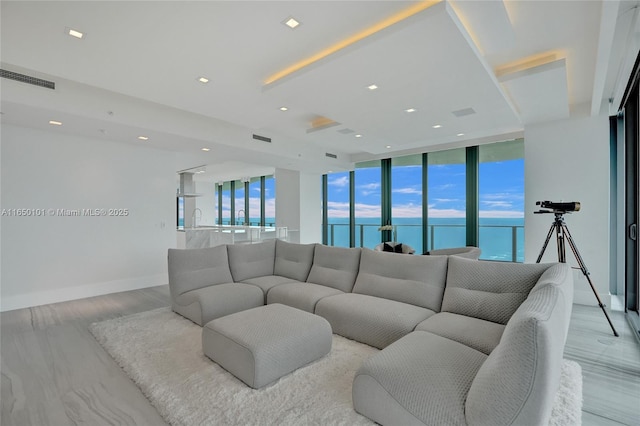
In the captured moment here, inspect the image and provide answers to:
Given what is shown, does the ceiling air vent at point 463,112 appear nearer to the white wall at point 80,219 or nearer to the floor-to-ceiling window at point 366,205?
the floor-to-ceiling window at point 366,205

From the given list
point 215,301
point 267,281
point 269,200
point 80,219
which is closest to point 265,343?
Answer: point 215,301

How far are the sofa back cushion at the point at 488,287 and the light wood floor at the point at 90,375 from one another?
2.44 ft

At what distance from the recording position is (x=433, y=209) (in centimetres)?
696

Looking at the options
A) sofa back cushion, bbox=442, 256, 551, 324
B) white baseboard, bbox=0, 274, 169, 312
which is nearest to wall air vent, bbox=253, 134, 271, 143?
white baseboard, bbox=0, 274, 169, 312

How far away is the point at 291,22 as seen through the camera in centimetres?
230

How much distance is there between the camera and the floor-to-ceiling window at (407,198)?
7.18 meters

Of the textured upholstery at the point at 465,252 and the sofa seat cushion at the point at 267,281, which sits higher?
the textured upholstery at the point at 465,252

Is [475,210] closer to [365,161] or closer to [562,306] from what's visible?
[365,161]

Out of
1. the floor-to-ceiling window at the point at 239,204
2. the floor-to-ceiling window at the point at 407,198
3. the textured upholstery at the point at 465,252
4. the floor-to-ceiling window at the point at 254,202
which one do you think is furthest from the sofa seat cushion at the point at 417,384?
the floor-to-ceiling window at the point at 239,204

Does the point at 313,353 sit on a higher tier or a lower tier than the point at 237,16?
lower

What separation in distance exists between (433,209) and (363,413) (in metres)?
5.82

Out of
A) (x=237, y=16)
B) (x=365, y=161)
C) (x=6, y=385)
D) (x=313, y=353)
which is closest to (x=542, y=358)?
(x=313, y=353)

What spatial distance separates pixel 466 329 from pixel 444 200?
5.12 meters

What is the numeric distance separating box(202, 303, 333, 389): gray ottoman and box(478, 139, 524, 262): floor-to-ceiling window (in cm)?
508
